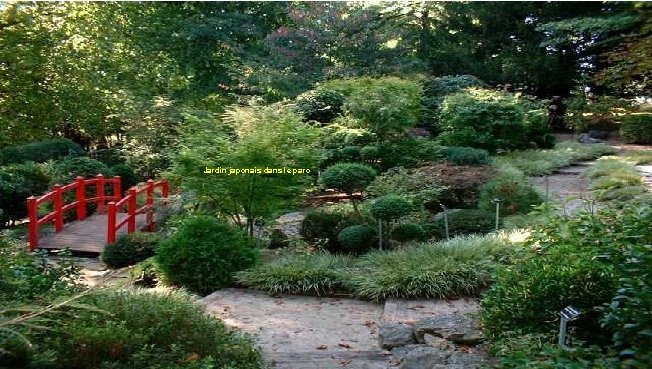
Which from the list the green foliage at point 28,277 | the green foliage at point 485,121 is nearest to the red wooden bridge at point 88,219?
the green foliage at point 28,277

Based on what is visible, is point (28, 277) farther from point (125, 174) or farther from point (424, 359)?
point (125, 174)

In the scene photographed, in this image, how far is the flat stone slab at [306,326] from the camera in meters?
4.50

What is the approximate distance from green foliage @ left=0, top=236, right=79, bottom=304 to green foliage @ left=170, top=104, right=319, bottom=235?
9.25ft

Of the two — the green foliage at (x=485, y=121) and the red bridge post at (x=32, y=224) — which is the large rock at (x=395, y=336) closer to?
the red bridge post at (x=32, y=224)

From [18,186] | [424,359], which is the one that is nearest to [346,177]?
[424,359]

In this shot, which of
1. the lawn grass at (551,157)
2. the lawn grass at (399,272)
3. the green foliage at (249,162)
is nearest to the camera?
the lawn grass at (399,272)

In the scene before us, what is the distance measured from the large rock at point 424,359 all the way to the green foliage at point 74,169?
10.7 m

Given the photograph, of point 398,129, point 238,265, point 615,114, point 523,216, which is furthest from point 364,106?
point 615,114

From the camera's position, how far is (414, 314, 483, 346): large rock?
4.45m

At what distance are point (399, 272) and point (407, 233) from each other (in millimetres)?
2001

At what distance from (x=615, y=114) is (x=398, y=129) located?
10251 mm

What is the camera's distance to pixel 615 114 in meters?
18.6

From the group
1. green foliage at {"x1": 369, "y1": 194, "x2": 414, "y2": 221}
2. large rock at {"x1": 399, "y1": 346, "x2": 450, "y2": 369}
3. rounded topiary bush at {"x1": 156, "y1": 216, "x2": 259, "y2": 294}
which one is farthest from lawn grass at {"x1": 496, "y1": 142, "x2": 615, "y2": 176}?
large rock at {"x1": 399, "y1": 346, "x2": 450, "y2": 369}

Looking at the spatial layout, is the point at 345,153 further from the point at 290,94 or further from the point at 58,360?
the point at 58,360
